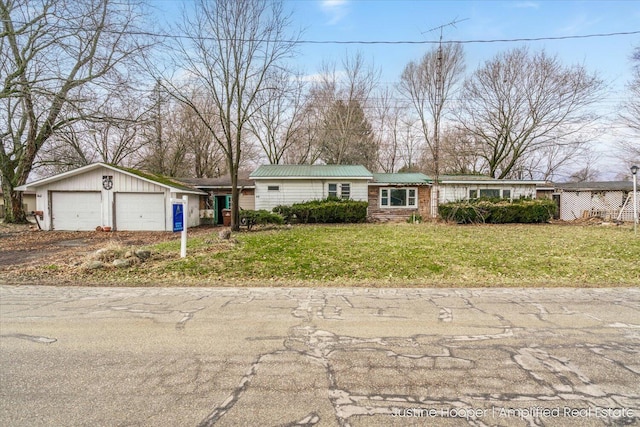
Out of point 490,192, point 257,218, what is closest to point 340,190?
point 257,218

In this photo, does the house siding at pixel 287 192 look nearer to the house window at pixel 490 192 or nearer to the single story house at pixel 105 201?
the single story house at pixel 105 201

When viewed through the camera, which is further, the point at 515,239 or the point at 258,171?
the point at 258,171

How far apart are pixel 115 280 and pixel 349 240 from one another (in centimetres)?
671

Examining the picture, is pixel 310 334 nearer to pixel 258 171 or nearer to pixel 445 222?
pixel 445 222

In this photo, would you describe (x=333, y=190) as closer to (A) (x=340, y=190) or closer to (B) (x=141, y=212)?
(A) (x=340, y=190)

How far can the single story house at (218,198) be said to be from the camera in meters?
19.6

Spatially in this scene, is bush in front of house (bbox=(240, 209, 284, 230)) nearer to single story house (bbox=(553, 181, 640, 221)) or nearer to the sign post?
the sign post

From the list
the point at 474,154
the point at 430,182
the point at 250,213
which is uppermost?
the point at 474,154

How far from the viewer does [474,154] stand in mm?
26156

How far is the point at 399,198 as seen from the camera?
19.7 meters

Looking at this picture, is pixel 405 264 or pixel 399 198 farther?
pixel 399 198

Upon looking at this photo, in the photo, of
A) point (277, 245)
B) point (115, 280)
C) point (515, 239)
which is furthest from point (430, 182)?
point (115, 280)

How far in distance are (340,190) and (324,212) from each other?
2742 mm

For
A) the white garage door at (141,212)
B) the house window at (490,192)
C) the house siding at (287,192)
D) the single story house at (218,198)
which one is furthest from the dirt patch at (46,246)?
the house window at (490,192)
